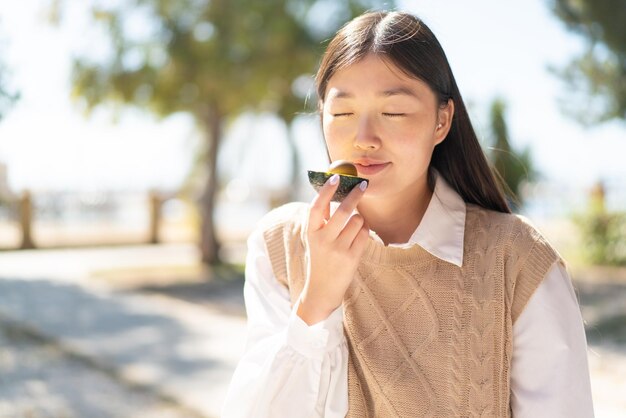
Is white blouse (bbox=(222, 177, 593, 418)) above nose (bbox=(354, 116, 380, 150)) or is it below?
below

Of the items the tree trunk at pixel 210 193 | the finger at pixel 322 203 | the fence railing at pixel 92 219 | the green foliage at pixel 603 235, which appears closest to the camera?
the finger at pixel 322 203

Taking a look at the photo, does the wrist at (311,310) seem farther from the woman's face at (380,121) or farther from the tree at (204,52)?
the tree at (204,52)

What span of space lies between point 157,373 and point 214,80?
184 inches

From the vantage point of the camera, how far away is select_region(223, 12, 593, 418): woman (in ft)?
5.09

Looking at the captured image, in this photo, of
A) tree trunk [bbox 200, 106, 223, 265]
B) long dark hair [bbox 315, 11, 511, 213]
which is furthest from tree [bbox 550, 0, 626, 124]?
long dark hair [bbox 315, 11, 511, 213]

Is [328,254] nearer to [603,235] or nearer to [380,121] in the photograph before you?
[380,121]

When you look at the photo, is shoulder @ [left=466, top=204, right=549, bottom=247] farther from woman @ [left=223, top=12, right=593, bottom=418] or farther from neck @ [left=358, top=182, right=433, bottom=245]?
neck @ [left=358, top=182, right=433, bottom=245]

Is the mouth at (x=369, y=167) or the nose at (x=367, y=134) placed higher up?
the nose at (x=367, y=134)

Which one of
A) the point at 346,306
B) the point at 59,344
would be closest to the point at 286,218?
the point at 346,306

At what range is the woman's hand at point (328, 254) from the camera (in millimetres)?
1521

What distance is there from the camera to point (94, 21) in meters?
9.62

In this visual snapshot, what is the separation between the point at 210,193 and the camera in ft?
35.5

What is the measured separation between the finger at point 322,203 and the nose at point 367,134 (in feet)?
0.51

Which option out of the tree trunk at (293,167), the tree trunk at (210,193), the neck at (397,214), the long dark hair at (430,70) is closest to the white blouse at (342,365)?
the neck at (397,214)
